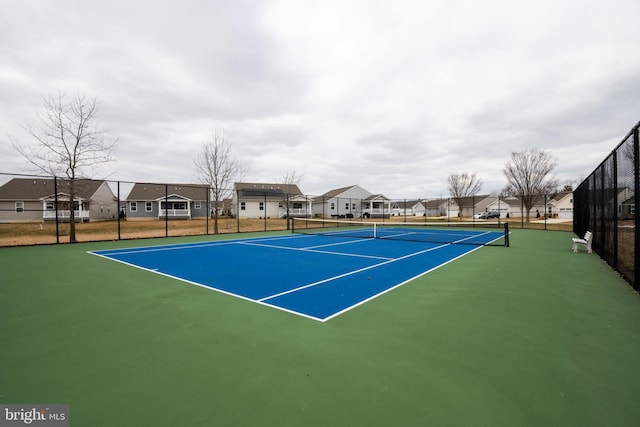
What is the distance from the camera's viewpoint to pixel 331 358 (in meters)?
2.83

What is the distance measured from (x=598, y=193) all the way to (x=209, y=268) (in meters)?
13.1

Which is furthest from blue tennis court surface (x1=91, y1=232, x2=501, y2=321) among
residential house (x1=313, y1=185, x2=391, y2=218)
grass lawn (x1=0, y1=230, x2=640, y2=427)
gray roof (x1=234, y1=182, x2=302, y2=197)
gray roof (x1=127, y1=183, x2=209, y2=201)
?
residential house (x1=313, y1=185, x2=391, y2=218)

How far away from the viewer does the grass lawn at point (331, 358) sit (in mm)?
2039

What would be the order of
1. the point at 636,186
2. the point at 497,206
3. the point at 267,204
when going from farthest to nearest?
the point at 497,206 < the point at 267,204 < the point at 636,186

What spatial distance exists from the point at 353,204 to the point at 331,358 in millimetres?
49898

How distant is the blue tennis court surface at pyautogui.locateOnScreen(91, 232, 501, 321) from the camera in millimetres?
4789

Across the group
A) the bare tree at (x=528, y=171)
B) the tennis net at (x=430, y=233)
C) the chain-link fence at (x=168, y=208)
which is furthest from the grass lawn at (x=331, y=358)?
the bare tree at (x=528, y=171)

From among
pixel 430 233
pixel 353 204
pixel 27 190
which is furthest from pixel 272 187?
pixel 430 233

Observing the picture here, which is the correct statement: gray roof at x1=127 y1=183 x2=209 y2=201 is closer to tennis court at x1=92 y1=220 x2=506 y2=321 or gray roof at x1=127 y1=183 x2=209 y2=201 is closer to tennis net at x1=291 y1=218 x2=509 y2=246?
tennis net at x1=291 y1=218 x2=509 y2=246

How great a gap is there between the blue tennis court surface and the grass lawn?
18.1 inches

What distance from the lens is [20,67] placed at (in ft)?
36.5

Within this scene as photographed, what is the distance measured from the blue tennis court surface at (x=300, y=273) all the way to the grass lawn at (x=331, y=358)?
459 millimetres

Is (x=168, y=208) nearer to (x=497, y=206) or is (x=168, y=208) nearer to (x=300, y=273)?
(x=300, y=273)

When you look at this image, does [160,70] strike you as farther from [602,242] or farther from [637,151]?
[602,242]
